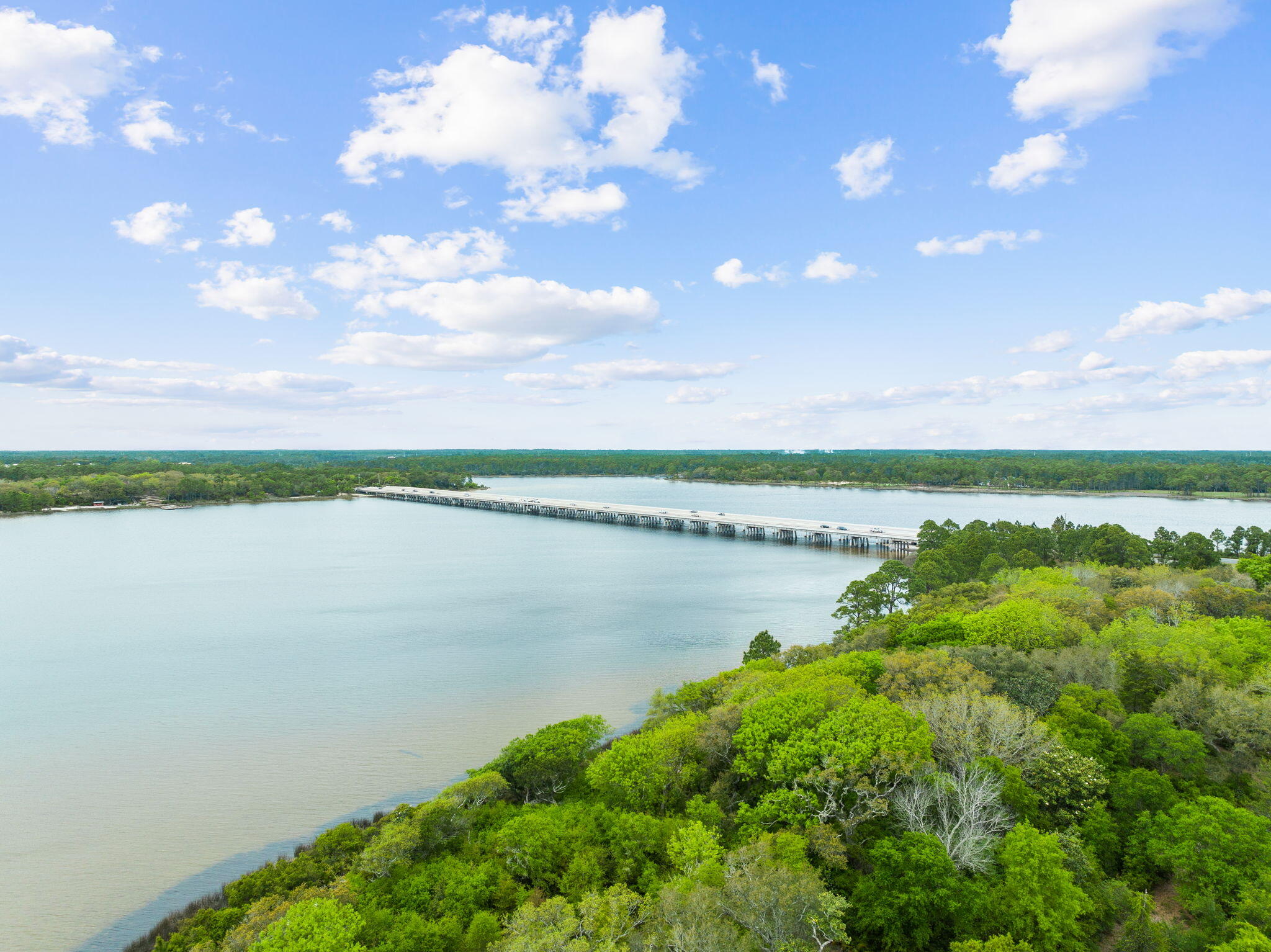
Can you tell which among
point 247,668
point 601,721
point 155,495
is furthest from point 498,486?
point 601,721

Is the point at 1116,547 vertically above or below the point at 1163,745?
above

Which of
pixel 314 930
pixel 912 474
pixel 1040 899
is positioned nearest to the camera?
pixel 314 930

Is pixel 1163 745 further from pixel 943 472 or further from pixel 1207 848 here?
A: pixel 943 472

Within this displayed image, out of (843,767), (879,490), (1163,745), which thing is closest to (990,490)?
(879,490)

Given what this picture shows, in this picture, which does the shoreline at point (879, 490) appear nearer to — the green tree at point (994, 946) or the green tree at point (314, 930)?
the green tree at point (314, 930)

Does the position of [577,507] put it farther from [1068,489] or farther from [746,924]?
[1068,489]
